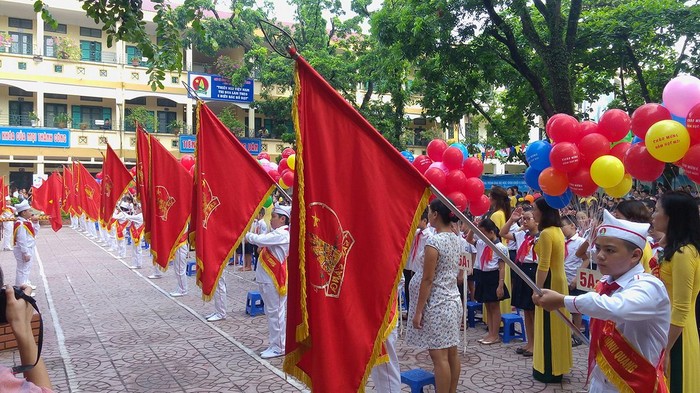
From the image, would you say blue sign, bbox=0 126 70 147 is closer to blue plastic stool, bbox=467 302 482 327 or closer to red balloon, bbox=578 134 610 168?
blue plastic stool, bbox=467 302 482 327

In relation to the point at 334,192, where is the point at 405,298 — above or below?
below

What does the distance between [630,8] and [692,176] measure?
10.8 m

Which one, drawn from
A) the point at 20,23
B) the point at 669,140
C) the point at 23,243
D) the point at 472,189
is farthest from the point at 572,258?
the point at 20,23

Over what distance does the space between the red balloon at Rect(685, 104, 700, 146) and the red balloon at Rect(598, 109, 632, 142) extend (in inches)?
38.7

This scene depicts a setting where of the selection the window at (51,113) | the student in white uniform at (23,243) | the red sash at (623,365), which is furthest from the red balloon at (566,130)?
the window at (51,113)

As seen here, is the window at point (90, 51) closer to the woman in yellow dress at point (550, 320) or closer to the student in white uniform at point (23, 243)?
the student in white uniform at point (23, 243)

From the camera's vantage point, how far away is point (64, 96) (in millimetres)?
30875

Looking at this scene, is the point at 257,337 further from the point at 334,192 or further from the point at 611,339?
the point at 611,339

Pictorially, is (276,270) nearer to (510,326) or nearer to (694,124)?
(510,326)

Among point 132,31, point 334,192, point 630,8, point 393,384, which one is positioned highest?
point 630,8

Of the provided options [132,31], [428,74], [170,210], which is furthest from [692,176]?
[428,74]

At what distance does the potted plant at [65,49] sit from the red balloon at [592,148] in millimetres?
30455

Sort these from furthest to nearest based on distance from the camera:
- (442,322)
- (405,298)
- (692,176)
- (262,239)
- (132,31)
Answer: (405,298), (262,239), (132,31), (692,176), (442,322)

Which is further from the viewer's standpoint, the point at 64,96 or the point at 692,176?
the point at 64,96
